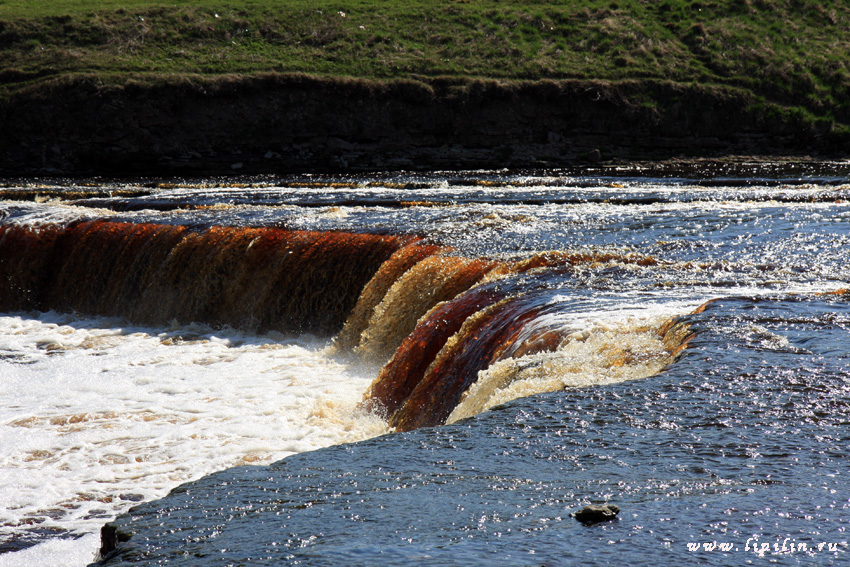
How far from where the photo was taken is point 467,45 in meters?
37.1

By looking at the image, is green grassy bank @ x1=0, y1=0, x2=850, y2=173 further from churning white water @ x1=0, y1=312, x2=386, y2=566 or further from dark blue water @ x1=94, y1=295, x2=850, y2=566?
dark blue water @ x1=94, y1=295, x2=850, y2=566

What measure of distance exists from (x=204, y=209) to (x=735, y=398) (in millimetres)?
14657

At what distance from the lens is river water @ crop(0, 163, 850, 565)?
3766mm

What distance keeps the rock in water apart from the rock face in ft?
87.8

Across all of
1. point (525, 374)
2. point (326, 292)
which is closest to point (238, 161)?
point (326, 292)

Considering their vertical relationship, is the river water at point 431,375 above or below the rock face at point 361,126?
below

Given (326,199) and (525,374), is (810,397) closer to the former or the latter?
(525,374)

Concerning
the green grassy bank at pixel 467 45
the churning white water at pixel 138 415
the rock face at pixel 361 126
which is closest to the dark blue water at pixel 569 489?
the churning white water at pixel 138 415

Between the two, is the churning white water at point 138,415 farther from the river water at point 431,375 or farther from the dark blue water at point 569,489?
the dark blue water at point 569,489

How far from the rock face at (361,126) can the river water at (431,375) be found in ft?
30.1

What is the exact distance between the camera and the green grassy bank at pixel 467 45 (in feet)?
111

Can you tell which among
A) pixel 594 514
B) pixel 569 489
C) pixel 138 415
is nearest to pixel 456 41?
pixel 138 415

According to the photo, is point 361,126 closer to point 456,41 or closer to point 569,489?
point 456,41

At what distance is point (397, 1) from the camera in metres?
42.9
